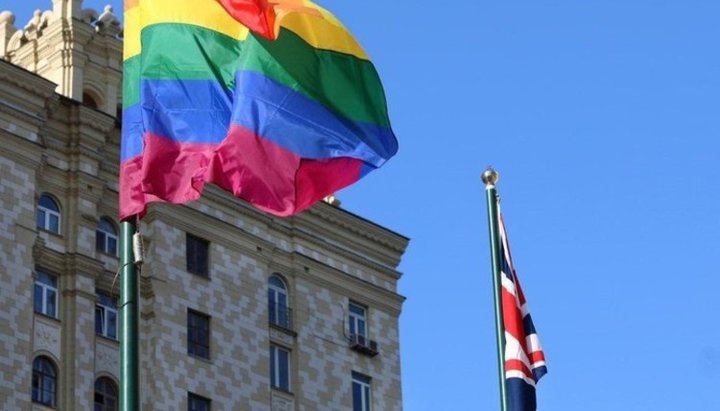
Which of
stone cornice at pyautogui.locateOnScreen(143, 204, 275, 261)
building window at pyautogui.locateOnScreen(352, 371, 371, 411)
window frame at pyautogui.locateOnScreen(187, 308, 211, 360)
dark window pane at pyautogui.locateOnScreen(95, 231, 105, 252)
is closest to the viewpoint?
dark window pane at pyautogui.locateOnScreen(95, 231, 105, 252)

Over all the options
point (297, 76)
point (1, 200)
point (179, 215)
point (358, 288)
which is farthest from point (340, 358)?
point (297, 76)

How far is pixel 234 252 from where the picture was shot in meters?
63.5

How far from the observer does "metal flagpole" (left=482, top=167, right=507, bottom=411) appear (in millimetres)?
36969

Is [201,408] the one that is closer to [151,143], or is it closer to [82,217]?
[82,217]

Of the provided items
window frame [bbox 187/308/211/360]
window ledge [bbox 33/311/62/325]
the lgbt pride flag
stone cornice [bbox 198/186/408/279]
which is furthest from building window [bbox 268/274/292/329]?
the lgbt pride flag

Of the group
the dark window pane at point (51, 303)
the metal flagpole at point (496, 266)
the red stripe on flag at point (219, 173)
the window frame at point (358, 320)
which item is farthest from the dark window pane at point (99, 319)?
the red stripe on flag at point (219, 173)

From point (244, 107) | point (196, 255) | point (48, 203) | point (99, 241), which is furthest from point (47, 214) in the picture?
point (244, 107)

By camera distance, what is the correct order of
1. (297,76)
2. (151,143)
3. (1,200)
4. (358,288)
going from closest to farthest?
1. (151,143)
2. (297,76)
3. (1,200)
4. (358,288)

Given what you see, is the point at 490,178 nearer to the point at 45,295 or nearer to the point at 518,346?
the point at 518,346

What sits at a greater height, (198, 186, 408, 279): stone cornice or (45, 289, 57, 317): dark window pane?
(198, 186, 408, 279): stone cornice

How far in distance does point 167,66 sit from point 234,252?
31.2 meters

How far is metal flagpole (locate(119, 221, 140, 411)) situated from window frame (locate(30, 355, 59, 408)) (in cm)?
2697

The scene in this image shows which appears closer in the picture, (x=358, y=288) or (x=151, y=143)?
(x=151, y=143)

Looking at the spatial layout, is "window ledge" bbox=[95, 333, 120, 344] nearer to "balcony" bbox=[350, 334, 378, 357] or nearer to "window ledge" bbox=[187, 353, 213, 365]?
"window ledge" bbox=[187, 353, 213, 365]
